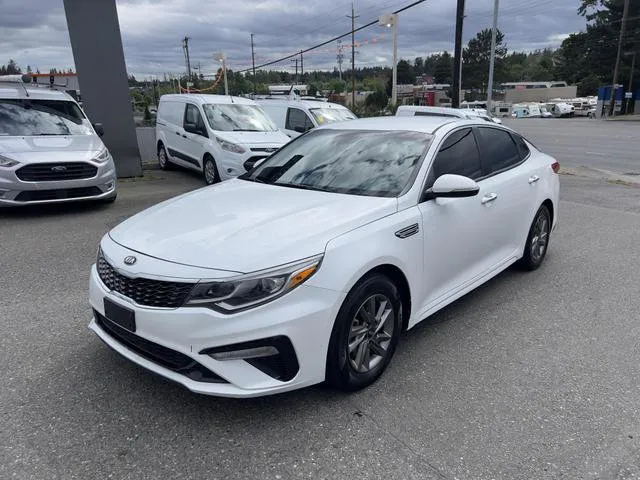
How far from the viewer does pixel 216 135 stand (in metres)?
10.2

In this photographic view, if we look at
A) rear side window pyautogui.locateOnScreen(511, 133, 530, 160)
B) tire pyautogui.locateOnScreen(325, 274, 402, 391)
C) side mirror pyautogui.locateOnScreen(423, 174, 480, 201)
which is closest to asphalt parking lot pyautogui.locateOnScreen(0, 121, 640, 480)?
tire pyautogui.locateOnScreen(325, 274, 402, 391)

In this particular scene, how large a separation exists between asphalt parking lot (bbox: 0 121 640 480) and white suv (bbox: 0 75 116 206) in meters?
3.23

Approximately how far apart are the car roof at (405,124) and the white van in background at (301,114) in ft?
26.5

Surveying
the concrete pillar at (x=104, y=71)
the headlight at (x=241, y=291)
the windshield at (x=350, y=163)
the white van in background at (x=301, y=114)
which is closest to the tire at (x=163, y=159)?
the concrete pillar at (x=104, y=71)

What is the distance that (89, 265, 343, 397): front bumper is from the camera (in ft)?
8.14

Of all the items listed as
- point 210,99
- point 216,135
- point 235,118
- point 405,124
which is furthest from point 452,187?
point 210,99

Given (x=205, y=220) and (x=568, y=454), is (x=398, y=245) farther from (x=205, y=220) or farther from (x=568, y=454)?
(x=568, y=454)

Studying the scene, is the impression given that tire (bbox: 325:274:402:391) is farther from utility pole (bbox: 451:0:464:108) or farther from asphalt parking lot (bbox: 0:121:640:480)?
utility pole (bbox: 451:0:464:108)

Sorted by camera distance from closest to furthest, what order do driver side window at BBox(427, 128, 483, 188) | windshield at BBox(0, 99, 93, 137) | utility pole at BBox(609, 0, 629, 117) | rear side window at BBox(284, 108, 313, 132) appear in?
1. driver side window at BBox(427, 128, 483, 188)
2. windshield at BBox(0, 99, 93, 137)
3. rear side window at BBox(284, 108, 313, 132)
4. utility pole at BBox(609, 0, 629, 117)

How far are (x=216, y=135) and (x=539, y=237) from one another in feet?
22.6

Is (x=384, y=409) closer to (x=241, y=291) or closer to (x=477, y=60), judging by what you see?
(x=241, y=291)

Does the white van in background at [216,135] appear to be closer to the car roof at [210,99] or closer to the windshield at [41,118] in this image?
the car roof at [210,99]

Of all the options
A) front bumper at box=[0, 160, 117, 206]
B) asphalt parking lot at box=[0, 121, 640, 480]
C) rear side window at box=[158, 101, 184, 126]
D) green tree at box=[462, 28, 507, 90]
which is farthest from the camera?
green tree at box=[462, 28, 507, 90]

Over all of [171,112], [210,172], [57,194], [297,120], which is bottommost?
[210,172]
